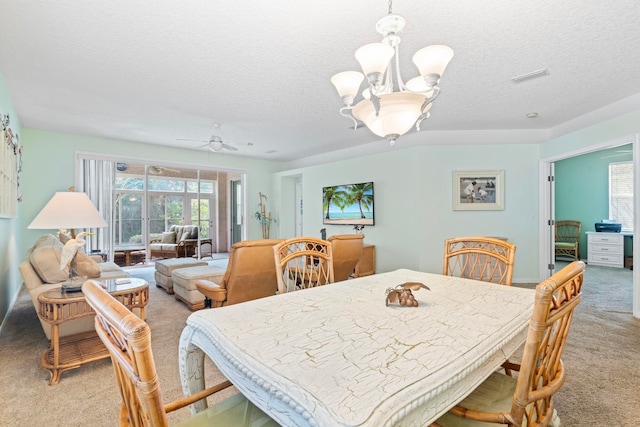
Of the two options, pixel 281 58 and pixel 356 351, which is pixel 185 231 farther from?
pixel 356 351

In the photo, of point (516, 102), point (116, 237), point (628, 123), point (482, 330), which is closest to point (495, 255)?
point (482, 330)

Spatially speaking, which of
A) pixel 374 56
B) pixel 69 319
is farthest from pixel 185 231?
pixel 374 56

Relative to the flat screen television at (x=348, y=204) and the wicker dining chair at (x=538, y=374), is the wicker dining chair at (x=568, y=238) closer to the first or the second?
the flat screen television at (x=348, y=204)

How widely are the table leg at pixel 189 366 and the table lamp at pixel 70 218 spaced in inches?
67.7

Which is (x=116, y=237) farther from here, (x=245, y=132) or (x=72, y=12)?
(x=72, y=12)

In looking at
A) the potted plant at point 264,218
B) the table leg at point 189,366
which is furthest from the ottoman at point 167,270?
the table leg at point 189,366

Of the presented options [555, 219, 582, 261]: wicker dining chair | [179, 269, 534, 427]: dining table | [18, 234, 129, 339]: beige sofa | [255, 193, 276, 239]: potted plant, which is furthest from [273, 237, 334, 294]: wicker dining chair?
[555, 219, 582, 261]: wicker dining chair

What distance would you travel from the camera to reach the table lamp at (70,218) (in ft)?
7.69

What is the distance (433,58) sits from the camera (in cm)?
167

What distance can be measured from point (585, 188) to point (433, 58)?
7635 mm

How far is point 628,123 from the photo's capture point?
3.61 m

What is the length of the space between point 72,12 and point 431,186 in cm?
466

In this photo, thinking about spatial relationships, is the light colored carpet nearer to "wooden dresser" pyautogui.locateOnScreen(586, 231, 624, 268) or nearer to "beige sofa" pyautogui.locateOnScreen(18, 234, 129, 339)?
"beige sofa" pyautogui.locateOnScreen(18, 234, 129, 339)

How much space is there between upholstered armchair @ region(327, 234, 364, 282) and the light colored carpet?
148 centimetres
